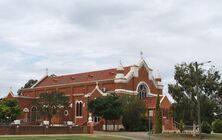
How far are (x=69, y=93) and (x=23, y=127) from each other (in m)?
36.5

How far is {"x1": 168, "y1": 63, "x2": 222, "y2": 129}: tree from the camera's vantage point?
54.8 m

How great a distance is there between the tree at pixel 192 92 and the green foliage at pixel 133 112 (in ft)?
50.7

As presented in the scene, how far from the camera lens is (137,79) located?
278 feet

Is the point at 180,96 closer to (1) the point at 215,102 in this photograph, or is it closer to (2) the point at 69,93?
(1) the point at 215,102

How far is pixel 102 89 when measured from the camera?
83000 mm

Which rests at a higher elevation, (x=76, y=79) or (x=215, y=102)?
(x=76, y=79)

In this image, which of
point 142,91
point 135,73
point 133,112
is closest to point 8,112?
point 133,112

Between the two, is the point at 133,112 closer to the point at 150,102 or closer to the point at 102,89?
the point at 150,102

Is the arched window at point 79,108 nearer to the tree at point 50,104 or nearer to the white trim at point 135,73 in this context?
the tree at point 50,104

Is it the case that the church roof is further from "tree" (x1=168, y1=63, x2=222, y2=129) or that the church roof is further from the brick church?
"tree" (x1=168, y1=63, x2=222, y2=129)

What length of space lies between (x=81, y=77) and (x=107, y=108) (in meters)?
27.4

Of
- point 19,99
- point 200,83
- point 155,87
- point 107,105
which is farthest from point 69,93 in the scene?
point 200,83

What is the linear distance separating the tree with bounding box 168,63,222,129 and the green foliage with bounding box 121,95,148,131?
15461 mm

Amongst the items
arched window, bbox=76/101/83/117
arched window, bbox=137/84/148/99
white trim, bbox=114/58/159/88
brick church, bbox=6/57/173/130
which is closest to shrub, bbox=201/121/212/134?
brick church, bbox=6/57/173/130
